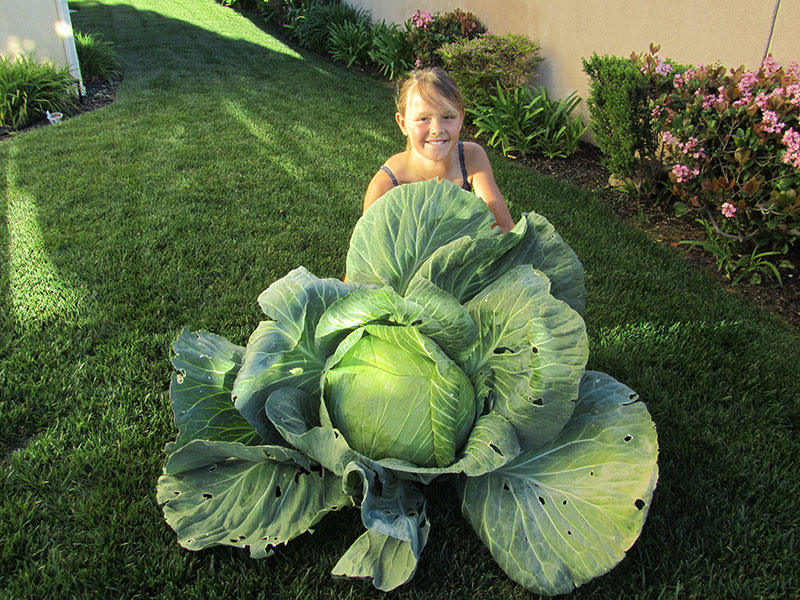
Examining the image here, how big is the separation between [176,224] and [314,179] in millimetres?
1304

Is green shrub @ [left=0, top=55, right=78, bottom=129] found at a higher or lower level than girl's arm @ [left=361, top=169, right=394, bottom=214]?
lower

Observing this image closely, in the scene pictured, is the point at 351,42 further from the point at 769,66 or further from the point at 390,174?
the point at 390,174

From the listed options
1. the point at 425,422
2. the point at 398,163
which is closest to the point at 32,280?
the point at 398,163

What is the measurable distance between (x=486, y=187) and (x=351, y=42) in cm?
725

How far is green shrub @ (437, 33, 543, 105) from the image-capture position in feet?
18.5

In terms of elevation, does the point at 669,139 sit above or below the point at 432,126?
below

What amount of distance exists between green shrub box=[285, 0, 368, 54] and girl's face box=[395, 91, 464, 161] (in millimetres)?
8045

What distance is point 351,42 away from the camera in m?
8.97

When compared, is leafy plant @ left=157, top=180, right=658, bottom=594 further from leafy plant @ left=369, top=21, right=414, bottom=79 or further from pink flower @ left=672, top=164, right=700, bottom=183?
leafy plant @ left=369, top=21, right=414, bottom=79

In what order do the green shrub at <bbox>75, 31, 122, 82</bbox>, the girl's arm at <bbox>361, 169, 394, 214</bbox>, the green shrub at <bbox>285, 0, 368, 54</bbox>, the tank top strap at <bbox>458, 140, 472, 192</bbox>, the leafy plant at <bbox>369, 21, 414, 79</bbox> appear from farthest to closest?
the green shrub at <bbox>285, 0, 368, 54</bbox>
the leafy plant at <bbox>369, 21, 414, 79</bbox>
the green shrub at <bbox>75, 31, 122, 82</bbox>
the tank top strap at <bbox>458, 140, 472, 192</bbox>
the girl's arm at <bbox>361, 169, 394, 214</bbox>

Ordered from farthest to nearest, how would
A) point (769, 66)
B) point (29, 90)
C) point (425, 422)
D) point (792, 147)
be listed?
point (29, 90) → point (769, 66) → point (792, 147) → point (425, 422)

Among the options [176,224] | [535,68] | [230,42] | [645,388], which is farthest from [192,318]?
[230,42]

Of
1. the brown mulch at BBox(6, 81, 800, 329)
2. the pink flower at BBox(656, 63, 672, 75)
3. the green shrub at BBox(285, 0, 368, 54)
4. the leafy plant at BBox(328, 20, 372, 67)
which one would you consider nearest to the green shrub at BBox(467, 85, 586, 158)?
the brown mulch at BBox(6, 81, 800, 329)

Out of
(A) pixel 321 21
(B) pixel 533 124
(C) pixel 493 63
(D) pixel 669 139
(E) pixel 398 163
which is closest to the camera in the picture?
(E) pixel 398 163
